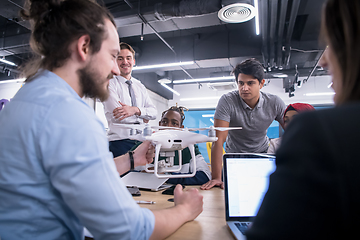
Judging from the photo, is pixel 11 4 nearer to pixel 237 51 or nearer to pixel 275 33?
pixel 237 51

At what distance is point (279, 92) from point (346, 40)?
876 cm

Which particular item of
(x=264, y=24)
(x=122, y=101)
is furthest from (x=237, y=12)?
(x=122, y=101)

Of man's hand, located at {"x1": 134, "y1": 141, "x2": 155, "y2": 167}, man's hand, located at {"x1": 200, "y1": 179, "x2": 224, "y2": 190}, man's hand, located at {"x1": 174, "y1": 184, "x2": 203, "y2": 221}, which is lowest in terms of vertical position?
man's hand, located at {"x1": 200, "y1": 179, "x2": 224, "y2": 190}

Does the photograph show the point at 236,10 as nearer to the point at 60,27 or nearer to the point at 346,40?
the point at 60,27

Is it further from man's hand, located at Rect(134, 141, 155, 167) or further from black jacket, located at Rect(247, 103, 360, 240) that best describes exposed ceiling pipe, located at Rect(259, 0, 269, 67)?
black jacket, located at Rect(247, 103, 360, 240)

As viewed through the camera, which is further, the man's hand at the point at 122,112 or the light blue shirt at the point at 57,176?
the man's hand at the point at 122,112

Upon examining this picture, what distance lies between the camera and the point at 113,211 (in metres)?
0.49

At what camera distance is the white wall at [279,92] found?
8.01 meters

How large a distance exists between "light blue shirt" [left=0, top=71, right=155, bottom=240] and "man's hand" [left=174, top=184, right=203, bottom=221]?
0.23 meters

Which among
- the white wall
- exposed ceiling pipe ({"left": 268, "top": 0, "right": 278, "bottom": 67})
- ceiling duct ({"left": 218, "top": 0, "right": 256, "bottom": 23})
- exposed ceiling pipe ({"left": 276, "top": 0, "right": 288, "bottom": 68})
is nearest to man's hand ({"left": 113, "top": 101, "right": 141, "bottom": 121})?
ceiling duct ({"left": 218, "top": 0, "right": 256, "bottom": 23})

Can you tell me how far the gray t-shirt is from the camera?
2.00m

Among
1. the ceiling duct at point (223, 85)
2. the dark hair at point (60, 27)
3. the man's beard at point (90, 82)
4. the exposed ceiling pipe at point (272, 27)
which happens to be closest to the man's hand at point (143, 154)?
the man's beard at point (90, 82)

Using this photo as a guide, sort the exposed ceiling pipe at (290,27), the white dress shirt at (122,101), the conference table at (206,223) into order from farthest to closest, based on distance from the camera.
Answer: the exposed ceiling pipe at (290,27) → the white dress shirt at (122,101) → the conference table at (206,223)

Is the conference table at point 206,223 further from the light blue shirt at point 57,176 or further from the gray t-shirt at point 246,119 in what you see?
the gray t-shirt at point 246,119
